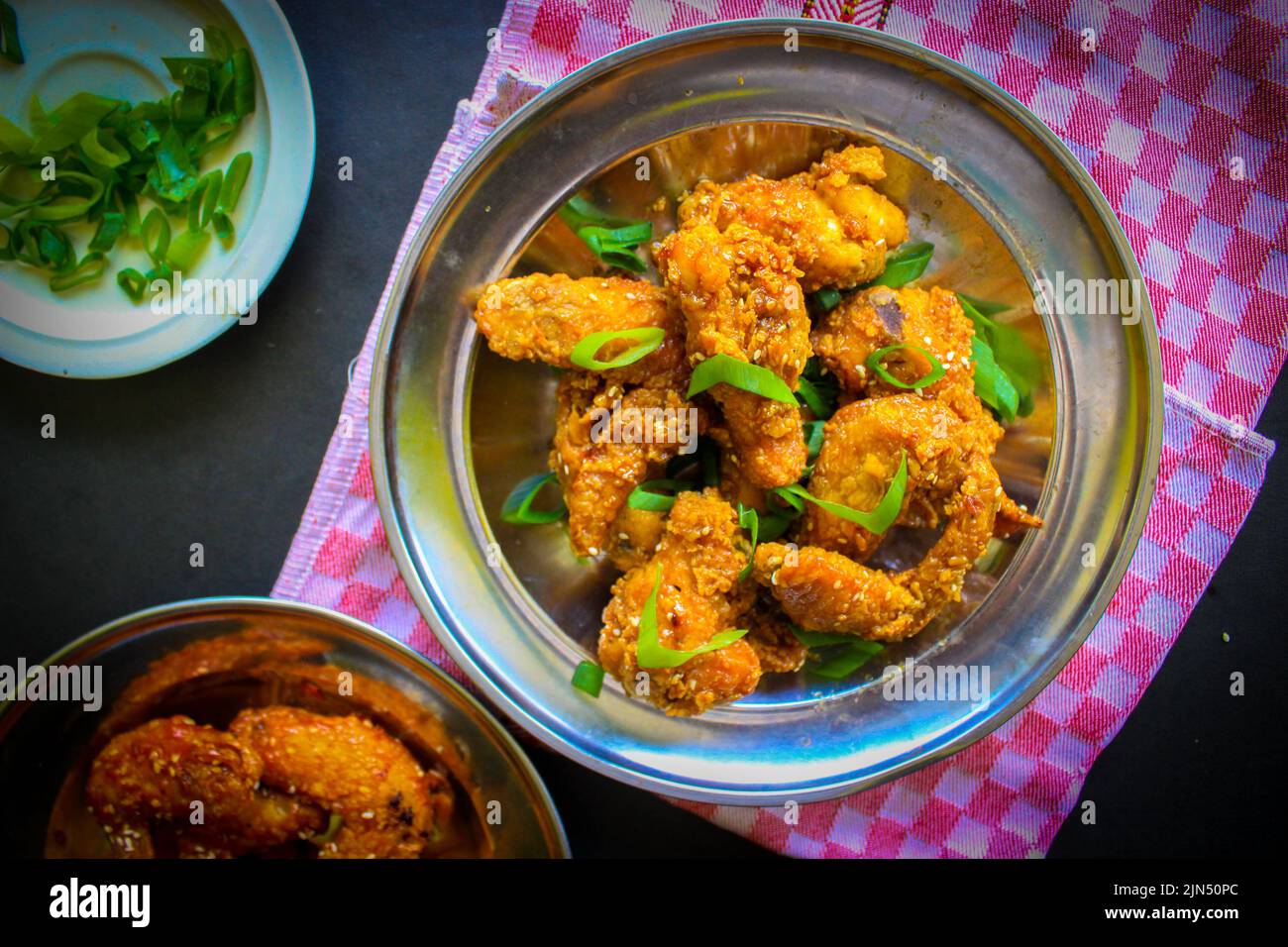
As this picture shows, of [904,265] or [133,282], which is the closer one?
[904,265]

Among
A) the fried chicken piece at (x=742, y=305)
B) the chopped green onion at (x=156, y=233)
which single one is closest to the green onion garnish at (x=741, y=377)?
the fried chicken piece at (x=742, y=305)

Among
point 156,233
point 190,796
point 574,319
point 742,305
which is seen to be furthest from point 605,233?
point 190,796

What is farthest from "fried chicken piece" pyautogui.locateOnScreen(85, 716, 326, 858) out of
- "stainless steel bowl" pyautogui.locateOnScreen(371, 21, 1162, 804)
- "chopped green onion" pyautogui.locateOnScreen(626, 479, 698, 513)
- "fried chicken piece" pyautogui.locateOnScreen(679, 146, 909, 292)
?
"fried chicken piece" pyautogui.locateOnScreen(679, 146, 909, 292)

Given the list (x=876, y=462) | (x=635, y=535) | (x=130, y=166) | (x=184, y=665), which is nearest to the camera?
(x=876, y=462)

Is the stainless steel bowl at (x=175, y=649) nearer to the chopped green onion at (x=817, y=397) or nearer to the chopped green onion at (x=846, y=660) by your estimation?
the chopped green onion at (x=846, y=660)

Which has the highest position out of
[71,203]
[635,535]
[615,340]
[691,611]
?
[71,203]

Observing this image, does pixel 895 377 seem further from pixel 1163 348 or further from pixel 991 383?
pixel 1163 348

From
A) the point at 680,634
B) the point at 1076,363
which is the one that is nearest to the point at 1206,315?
the point at 1076,363
